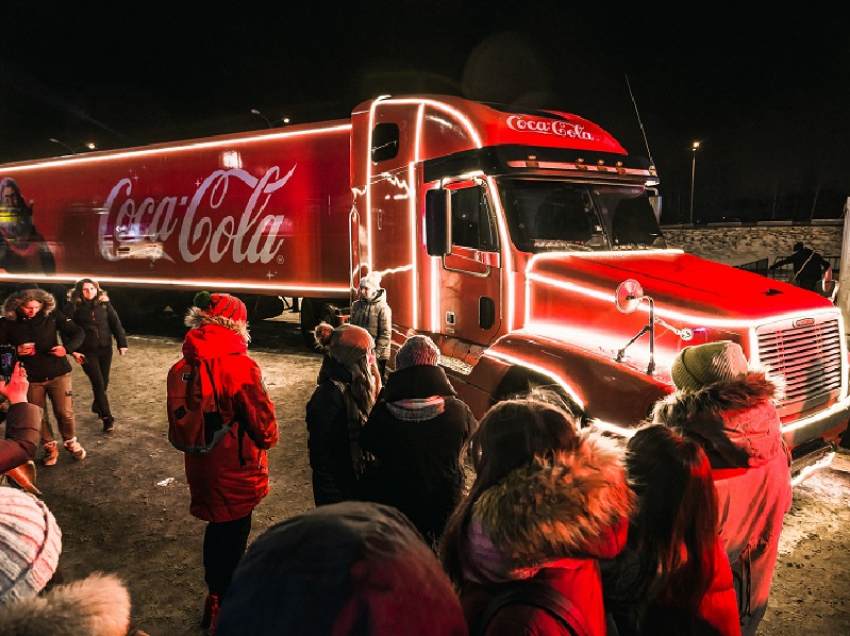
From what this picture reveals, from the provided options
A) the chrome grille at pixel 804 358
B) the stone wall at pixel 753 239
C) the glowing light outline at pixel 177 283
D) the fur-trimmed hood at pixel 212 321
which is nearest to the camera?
the fur-trimmed hood at pixel 212 321

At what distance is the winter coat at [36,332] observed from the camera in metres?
5.11

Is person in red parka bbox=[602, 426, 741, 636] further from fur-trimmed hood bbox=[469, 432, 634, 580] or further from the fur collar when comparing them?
the fur collar

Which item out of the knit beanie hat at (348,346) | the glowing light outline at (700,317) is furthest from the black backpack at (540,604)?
the glowing light outline at (700,317)

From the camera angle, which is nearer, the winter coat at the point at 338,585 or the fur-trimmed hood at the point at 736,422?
the winter coat at the point at 338,585

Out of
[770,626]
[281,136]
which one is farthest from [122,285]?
[770,626]

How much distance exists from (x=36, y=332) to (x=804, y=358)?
6547 millimetres

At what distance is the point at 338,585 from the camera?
28.8 inches

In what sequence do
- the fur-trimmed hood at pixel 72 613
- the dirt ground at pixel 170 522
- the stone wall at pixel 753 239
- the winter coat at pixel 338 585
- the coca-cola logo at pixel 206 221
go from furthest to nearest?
1. the stone wall at pixel 753 239
2. the coca-cola logo at pixel 206 221
3. the dirt ground at pixel 170 522
4. the fur-trimmed hood at pixel 72 613
5. the winter coat at pixel 338 585

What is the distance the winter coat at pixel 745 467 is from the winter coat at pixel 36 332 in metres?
5.43

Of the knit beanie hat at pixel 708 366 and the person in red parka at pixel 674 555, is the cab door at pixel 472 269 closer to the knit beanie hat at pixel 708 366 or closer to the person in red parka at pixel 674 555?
the knit beanie hat at pixel 708 366

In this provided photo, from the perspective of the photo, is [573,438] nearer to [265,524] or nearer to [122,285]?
[265,524]

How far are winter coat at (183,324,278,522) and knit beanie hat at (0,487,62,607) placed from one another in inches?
64.0

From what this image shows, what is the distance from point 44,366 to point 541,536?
5.53 m

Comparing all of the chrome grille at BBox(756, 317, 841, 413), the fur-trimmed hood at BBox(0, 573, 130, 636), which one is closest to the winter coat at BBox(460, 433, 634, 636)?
the fur-trimmed hood at BBox(0, 573, 130, 636)
